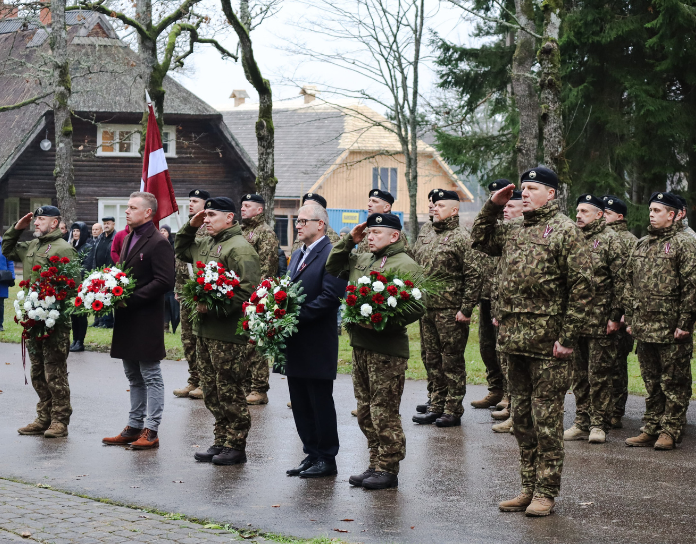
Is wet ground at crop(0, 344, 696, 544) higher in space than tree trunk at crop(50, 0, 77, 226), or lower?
lower

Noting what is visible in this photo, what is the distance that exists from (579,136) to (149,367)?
1417 cm

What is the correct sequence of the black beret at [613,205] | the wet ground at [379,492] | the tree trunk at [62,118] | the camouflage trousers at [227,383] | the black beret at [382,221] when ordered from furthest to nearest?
the tree trunk at [62,118], the black beret at [613,205], the camouflage trousers at [227,383], the black beret at [382,221], the wet ground at [379,492]

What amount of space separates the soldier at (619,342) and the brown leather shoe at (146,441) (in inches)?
184

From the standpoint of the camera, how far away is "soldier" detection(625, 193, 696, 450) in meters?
8.98

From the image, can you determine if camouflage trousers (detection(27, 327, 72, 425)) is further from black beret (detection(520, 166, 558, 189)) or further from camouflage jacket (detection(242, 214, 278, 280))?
black beret (detection(520, 166, 558, 189))

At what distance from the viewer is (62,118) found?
70.7 ft

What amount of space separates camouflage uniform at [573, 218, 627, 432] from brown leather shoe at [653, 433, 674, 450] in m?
0.63

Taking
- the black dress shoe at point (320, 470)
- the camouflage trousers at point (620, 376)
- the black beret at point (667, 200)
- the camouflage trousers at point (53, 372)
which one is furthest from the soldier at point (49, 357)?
the black beret at point (667, 200)

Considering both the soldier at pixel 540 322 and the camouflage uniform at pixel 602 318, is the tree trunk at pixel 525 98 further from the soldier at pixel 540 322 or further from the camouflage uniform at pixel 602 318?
the soldier at pixel 540 322

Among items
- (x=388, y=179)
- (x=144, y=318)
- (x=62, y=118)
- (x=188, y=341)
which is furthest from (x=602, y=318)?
(x=388, y=179)

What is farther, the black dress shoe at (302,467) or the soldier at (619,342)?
the soldier at (619,342)

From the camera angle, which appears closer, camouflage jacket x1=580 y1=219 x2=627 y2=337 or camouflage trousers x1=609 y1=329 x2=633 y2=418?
camouflage jacket x1=580 y1=219 x2=627 y2=337

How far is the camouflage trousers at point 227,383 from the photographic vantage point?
8.21 metres

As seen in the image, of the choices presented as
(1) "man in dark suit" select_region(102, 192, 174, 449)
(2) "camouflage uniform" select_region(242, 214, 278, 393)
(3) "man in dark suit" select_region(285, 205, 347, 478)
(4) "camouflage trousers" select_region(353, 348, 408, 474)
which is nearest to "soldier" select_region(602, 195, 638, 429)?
(4) "camouflage trousers" select_region(353, 348, 408, 474)
